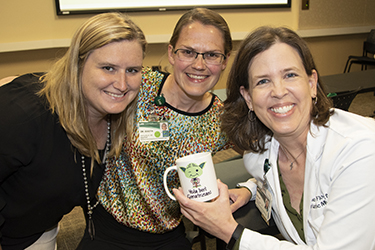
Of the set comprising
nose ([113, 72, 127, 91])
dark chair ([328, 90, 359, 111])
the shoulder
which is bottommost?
dark chair ([328, 90, 359, 111])

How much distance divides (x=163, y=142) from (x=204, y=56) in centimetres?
51

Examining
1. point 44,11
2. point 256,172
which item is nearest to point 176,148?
point 256,172

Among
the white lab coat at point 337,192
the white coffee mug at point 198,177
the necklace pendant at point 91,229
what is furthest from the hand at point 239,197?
the necklace pendant at point 91,229

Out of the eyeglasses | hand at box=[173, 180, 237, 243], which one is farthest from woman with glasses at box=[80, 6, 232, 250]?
hand at box=[173, 180, 237, 243]

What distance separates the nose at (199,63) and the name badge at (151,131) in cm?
36

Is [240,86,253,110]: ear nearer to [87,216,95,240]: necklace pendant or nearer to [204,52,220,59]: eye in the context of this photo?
[204,52,220,59]: eye

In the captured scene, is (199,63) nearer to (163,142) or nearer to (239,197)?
(163,142)

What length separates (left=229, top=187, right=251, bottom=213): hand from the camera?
59.4 inches

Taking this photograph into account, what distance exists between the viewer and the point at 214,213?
1.25m

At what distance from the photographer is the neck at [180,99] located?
1761 millimetres

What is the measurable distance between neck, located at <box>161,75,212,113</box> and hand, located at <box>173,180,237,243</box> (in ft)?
1.99

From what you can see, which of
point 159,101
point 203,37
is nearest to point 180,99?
point 159,101

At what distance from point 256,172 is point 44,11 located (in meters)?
4.44

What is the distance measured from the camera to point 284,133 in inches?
51.7
